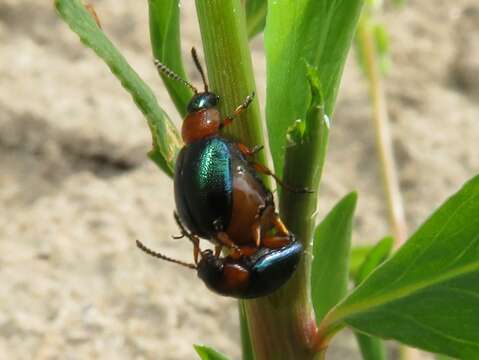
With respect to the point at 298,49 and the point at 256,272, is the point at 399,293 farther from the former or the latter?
the point at 298,49

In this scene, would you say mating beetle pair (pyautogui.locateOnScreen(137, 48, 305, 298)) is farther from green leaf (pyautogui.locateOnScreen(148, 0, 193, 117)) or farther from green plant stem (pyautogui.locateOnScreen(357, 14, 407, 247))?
green plant stem (pyautogui.locateOnScreen(357, 14, 407, 247))

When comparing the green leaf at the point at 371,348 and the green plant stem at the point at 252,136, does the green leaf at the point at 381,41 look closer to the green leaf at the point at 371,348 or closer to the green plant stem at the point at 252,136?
the green leaf at the point at 371,348

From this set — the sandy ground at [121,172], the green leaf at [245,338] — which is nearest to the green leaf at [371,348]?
the green leaf at [245,338]

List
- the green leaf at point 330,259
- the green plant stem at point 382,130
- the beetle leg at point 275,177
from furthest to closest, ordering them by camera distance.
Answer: the green plant stem at point 382,130 → the green leaf at point 330,259 → the beetle leg at point 275,177

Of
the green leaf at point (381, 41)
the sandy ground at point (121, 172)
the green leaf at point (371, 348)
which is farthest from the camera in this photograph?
the green leaf at point (381, 41)

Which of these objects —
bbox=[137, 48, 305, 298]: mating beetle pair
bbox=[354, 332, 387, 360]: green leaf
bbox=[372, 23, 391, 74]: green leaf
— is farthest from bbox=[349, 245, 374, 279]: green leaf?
bbox=[372, 23, 391, 74]: green leaf

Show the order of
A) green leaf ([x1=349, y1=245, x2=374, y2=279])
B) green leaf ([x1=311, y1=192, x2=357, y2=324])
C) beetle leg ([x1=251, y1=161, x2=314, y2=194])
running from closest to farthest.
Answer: beetle leg ([x1=251, y1=161, x2=314, y2=194]), green leaf ([x1=311, y1=192, x2=357, y2=324]), green leaf ([x1=349, y1=245, x2=374, y2=279])
